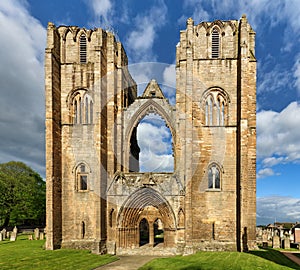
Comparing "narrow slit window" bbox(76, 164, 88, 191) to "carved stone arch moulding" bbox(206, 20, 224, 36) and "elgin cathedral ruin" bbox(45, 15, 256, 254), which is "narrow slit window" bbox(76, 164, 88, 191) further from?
"carved stone arch moulding" bbox(206, 20, 224, 36)

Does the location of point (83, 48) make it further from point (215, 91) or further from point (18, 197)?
point (18, 197)

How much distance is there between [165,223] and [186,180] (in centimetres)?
370

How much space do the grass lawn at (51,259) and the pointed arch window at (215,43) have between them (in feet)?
55.6

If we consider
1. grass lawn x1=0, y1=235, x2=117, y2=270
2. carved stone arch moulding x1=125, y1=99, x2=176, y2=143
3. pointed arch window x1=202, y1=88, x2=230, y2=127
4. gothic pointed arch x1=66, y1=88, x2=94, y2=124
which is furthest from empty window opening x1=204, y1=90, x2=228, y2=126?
grass lawn x1=0, y1=235, x2=117, y2=270

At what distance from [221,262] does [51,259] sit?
10.2 m

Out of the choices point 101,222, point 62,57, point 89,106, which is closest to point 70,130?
point 89,106

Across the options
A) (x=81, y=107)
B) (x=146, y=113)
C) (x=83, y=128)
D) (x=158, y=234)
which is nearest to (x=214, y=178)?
(x=146, y=113)

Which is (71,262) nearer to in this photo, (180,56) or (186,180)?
(186,180)

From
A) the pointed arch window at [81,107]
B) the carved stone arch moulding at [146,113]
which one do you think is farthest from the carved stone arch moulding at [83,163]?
the carved stone arch moulding at [146,113]

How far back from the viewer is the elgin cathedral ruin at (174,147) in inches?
737

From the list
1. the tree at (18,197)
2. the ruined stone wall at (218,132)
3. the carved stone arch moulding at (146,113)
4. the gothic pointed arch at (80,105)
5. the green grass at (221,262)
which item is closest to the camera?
the green grass at (221,262)

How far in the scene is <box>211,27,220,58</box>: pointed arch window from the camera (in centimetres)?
2084

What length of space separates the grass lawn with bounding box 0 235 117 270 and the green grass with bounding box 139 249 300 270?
332 centimetres

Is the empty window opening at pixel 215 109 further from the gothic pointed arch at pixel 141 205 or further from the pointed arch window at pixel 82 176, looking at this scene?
the pointed arch window at pixel 82 176
